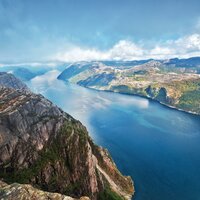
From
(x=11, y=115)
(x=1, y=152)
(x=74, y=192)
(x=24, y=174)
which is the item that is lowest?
(x=74, y=192)

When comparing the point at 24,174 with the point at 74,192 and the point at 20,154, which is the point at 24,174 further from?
the point at 74,192

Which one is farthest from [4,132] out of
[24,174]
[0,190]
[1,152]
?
[0,190]

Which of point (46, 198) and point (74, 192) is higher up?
point (46, 198)

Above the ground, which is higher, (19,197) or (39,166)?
(19,197)

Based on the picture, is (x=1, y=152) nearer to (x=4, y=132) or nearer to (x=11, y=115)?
(x=4, y=132)

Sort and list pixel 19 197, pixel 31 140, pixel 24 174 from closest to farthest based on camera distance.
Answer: pixel 19 197 < pixel 24 174 < pixel 31 140

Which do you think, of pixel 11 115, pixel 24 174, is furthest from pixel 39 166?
pixel 11 115

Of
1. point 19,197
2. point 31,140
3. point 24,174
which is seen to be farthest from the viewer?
point 31,140

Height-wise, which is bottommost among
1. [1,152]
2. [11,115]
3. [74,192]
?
[74,192]

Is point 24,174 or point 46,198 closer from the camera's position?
point 46,198
